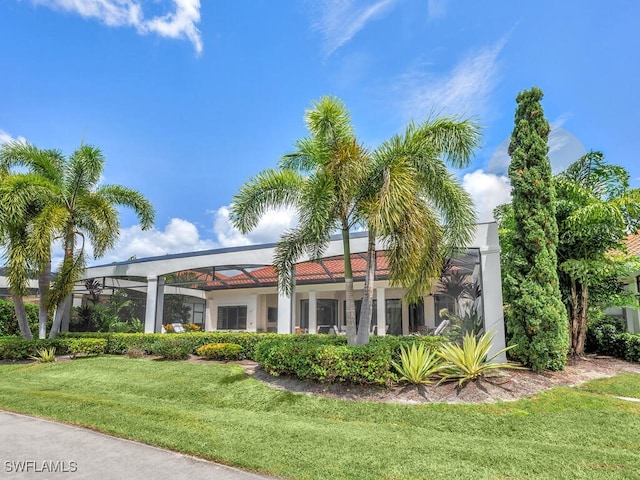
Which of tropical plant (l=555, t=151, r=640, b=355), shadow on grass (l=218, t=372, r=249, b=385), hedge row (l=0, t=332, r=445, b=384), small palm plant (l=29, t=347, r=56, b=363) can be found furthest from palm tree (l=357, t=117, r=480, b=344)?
small palm plant (l=29, t=347, r=56, b=363)

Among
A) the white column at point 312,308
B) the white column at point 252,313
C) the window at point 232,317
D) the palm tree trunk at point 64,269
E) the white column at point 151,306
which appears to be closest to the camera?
the palm tree trunk at point 64,269

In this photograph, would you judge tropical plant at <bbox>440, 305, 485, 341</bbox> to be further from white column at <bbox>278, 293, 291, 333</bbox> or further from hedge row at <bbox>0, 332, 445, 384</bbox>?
white column at <bbox>278, 293, 291, 333</bbox>

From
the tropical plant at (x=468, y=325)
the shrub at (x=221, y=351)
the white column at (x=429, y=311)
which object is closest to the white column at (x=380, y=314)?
the white column at (x=429, y=311)

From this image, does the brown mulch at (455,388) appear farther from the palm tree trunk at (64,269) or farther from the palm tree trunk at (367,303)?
the palm tree trunk at (64,269)

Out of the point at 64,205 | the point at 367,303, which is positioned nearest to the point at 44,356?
the point at 64,205

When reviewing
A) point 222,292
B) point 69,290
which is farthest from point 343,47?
point 222,292

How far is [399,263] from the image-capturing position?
7.73m

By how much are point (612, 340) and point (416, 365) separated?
8045mm

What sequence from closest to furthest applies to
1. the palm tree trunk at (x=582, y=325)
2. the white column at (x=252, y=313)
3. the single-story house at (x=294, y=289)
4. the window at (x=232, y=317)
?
the single-story house at (x=294, y=289) < the palm tree trunk at (x=582, y=325) < the white column at (x=252, y=313) < the window at (x=232, y=317)

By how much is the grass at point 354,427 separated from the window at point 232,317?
1360 cm

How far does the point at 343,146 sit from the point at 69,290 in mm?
11673

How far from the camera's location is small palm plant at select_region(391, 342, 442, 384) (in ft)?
25.4

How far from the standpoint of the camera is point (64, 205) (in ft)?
46.8

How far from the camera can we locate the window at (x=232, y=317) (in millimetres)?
23109
